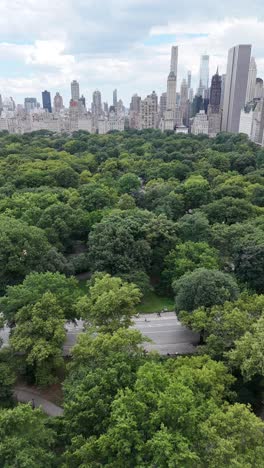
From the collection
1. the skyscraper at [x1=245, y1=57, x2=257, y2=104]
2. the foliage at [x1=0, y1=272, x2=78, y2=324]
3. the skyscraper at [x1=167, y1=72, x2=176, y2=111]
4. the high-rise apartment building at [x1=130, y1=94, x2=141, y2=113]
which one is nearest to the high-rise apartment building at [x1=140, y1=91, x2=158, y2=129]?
the skyscraper at [x1=167, y1=72, x2=176, y2=111]

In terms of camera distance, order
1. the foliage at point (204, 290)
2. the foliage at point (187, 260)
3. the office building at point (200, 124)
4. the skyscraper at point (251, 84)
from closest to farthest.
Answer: the foliage at point (204, 290) < the foliage at point (187, 260) < the skyscraper at point (251, 84) < the office building at point (200, 124)

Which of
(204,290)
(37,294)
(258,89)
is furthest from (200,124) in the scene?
(37,294)

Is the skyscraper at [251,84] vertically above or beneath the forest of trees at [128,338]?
above

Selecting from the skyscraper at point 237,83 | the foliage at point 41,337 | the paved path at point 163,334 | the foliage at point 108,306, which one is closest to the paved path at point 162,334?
the paved path at point 163,334

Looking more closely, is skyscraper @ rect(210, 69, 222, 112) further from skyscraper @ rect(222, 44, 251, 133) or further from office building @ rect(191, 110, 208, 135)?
office building @ rect(191, 110, 208, 135)

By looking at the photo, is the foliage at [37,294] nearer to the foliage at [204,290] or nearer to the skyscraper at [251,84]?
the foliage at [204,290]

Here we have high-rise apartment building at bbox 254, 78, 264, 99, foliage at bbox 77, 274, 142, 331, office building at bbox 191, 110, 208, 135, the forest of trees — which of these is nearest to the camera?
the forest of trees

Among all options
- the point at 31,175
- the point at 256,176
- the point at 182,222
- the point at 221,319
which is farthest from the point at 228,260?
the point at 31,175
